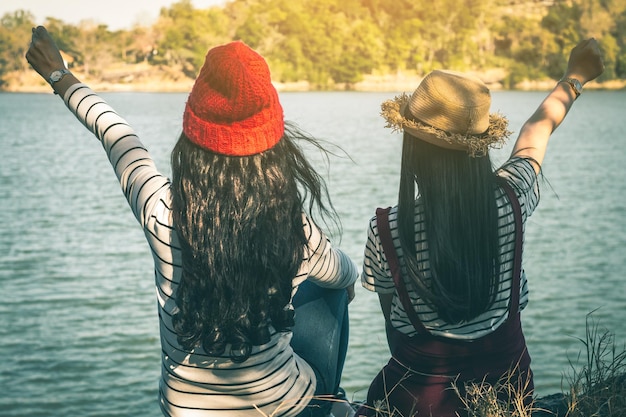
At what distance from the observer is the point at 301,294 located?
175 centimetres

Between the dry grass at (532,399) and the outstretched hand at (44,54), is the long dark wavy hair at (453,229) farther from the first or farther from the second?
the outstretched hand at (44,54)

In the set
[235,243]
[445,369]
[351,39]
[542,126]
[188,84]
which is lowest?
[188,84]

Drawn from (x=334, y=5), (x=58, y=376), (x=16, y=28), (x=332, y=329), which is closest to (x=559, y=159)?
(x=58, y=376)

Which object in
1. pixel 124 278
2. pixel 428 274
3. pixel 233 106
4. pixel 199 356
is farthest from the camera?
pixel 124 278

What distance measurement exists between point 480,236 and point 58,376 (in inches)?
233

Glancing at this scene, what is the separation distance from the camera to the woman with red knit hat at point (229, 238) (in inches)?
56.0

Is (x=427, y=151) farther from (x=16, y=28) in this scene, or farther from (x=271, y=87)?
(x=16, y=28)

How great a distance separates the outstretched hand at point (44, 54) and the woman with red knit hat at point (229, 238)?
193mm

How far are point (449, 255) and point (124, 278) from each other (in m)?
8.39

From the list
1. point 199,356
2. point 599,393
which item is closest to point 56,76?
point 199,356

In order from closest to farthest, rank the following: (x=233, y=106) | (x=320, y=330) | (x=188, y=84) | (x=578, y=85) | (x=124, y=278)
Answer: (x=233, y=106), (x=320, y=330), (x=578, y=85), (x=124, y=278), (x=188, y=84)

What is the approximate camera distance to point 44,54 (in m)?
1.68

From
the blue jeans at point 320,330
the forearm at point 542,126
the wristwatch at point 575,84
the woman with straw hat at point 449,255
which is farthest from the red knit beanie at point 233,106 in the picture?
the wristwatch at point 575,84

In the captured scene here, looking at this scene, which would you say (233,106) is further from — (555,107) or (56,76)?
(555,107)
